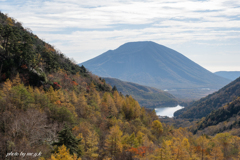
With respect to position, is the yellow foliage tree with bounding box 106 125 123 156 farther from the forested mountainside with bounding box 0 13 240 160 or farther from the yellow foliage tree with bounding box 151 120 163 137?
the yellow foliage tree with bounding box 151 120 163 137

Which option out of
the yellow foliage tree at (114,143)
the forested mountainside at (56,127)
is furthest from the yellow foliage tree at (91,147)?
the yellow foliage tree at (114,143)

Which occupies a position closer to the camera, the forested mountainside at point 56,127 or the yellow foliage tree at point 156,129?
the forested mountainside at point 56,127

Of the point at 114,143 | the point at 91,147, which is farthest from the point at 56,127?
the point at 114,143

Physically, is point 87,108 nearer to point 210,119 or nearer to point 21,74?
point 21,74

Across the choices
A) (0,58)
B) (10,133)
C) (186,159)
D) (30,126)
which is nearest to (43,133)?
(30,126)

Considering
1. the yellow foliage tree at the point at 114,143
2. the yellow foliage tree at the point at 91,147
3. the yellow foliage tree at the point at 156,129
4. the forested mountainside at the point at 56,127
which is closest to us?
the forested mountainside at the point at 56,127

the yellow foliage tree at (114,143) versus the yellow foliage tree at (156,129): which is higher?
the yellow foliage tree at (114,143)

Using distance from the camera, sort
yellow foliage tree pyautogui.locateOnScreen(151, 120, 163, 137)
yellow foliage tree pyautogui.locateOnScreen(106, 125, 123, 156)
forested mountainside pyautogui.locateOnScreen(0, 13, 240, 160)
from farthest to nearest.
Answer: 1. yellow foliage tree pyautogui.locateOnScreen(151, 120, 163, 137)
2. yellow foliage tree pyautogui.locateOnScreen(106, 125, 123, 156)
3. forested mountainside pyautogui.locateOnScreen(0, 13, 240, 160)

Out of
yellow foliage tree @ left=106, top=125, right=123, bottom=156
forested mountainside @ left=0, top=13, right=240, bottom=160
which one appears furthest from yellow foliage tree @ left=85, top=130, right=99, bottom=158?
yellow foliage tree @ left=106, top=125, right=123, bottom=156

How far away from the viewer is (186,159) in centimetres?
3934

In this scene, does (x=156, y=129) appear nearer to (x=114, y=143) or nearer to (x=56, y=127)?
(x=114, y=143)

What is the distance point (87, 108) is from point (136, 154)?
91.8 ft

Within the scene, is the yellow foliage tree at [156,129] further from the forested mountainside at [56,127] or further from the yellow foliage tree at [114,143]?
the yellow foliage tree at [114,143]

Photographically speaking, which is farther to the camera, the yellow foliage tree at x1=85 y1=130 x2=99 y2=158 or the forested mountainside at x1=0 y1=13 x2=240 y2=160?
the yellow foliage tree at x1=85 y1=130 x2=99 y2=158
